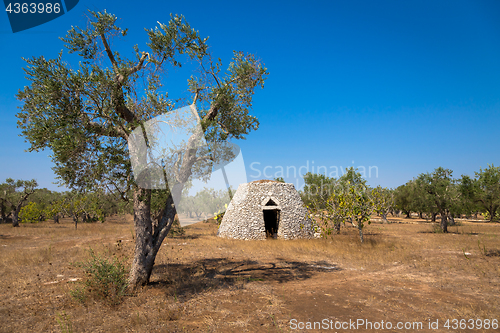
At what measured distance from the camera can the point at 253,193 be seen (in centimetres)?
2311

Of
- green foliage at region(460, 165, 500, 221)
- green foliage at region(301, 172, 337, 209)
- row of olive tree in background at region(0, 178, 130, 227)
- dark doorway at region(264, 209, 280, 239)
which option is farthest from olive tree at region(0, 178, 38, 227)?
green foliage at region(460, 165, 500, 221)

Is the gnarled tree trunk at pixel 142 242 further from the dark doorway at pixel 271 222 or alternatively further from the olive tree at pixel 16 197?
the olive tree at pixel 16 197

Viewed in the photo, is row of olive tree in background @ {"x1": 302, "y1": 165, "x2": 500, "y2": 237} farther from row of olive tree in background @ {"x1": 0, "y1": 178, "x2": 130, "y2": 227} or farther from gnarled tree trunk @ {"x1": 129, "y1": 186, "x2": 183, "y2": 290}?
row of olive tree in background @ {"x1": 0, "y1": 178, "x2": 130, "y2": 227}

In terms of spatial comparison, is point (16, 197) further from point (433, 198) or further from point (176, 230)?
point (433, 198)

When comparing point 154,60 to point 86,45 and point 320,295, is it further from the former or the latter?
point 320,295

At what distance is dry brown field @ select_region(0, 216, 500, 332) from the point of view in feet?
20.2

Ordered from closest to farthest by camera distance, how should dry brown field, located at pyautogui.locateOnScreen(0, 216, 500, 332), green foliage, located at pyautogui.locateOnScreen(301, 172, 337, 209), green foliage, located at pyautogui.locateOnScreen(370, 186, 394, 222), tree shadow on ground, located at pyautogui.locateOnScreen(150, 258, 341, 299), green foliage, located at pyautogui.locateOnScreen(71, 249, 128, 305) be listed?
dry brown field, located at pyautogui.locateOnScreen(0, 216, 500, 332) < green foliage, located at pyautogui.locateOnScreen(71, 249, 128, 305) < tree shadow on ground, located at pyautogui.locateOnScreen(150, 258, 341, 299) < green foliage, located at pyautogui.locateOnScreen(370, 186, 394, 222) < green foliage, located at pyautogui.locateOnScreen(301, 172, 337, 209)

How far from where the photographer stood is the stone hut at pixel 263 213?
21.7 m

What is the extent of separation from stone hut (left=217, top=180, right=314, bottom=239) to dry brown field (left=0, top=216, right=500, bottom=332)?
6.77 metres

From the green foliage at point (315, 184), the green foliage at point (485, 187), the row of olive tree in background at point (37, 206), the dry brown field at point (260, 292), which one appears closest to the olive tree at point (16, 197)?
the row of olive tree in background at point (37, 206)

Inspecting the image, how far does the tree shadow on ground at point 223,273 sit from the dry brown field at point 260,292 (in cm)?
4

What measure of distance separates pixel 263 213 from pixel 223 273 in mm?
12035

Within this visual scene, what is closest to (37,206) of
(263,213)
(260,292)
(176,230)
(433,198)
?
(176,230)

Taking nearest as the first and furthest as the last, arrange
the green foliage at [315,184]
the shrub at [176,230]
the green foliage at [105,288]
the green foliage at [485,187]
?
the green foliage at [105,288] → the green foliage at [485,187] → the shrub at [176,230] → the green foliage at [315,184]
